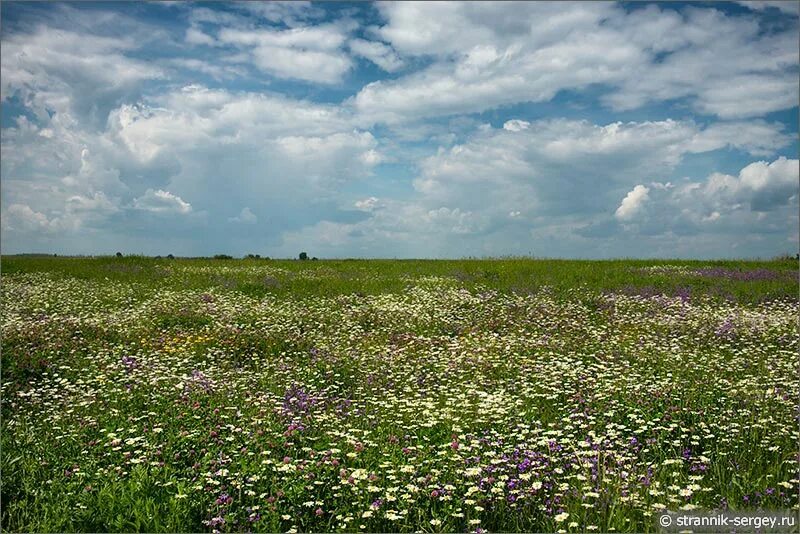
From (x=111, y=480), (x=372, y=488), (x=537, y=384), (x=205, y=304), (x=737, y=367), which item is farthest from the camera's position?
(x=205, y=304)

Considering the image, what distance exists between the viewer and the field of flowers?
520 cm

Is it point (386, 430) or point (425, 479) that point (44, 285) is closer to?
point (386, 430)

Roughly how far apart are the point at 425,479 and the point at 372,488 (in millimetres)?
521

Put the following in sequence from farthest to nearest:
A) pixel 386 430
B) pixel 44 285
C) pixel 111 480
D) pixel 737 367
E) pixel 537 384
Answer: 1. pixel 44 285
2. pixel 737 367
3. pixel 537 384
4. pixel 386 430
5. pixel 111 480

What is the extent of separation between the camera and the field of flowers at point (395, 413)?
17.1 feet

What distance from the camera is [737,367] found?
32.7 feet

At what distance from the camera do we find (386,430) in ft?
23.2

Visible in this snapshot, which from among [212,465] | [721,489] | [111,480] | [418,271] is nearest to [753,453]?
[721,489]

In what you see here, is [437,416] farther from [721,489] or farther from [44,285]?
[44,285]

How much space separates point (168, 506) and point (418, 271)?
23.5 meters

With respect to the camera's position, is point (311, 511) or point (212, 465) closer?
point (311, 511)

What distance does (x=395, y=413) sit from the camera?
758 centimetres

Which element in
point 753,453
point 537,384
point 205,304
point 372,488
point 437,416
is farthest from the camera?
point 205,304

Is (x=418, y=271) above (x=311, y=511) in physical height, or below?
above
